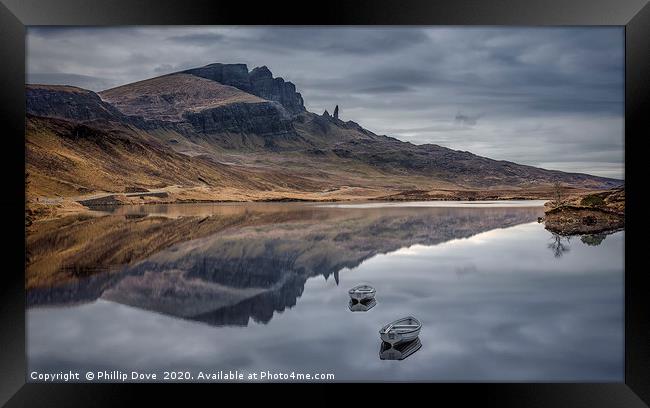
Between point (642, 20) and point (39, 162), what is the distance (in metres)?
71.4

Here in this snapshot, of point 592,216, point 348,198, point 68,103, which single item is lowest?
point 592,216

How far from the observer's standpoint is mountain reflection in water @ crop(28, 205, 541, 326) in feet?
44.9

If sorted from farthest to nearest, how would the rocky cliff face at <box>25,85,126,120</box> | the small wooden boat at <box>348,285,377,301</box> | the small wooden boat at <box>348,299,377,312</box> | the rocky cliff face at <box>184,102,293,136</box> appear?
the rocky cliff face at <box>184,102,293,136</box>, the rocky cliff face at <box>25,85,126,120</box>, the small wooden boat at <box>348,285,377,301</box>, the small wooden boat at <box>348,299,377,312</box>

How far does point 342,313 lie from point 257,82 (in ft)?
476

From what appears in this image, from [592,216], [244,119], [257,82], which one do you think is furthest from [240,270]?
[257,82]

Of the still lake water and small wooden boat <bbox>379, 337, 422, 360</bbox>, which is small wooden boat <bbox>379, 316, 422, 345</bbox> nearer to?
small wooden boat <bbox>379, 337, 422, 360</bbox>

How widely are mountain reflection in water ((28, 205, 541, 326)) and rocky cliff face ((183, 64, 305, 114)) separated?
116m

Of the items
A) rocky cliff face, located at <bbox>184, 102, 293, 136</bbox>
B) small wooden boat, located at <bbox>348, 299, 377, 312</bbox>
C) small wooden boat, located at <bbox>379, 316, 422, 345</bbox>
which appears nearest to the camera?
small wooden boat, located at <bbox>379, 316, 422, 345</bbox>

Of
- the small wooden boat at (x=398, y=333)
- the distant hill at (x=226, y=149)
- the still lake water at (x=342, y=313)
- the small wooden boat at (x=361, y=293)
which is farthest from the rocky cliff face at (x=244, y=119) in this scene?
the small wooden boat at (x=398, y=333)

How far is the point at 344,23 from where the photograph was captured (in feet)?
25.0

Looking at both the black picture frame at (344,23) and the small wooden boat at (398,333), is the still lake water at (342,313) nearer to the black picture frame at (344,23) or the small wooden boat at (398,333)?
the small wooden boat at (398,333)

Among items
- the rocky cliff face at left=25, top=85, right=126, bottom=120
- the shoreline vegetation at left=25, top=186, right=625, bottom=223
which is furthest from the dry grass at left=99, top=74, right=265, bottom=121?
the shoreline vegetation at left=25, top=186, right=625, bottom=223

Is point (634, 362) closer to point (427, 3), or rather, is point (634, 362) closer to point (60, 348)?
point (427, 3)

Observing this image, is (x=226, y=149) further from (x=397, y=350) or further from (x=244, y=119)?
(x=397, y=350)
